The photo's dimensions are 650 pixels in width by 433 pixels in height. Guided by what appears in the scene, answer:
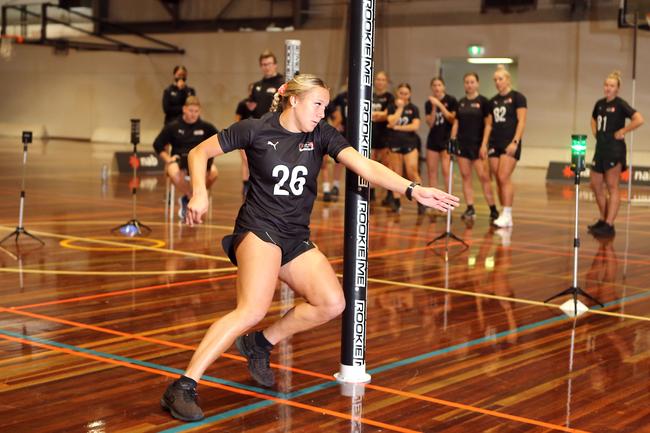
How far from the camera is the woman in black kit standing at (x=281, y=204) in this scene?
191 inches

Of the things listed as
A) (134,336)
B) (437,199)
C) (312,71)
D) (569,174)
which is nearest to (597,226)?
(134,336)

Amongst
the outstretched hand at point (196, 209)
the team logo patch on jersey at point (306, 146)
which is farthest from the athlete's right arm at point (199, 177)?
the team logo patch on jersey at point (306, 146)

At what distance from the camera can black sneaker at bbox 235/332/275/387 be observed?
Answer: 5.41 meters

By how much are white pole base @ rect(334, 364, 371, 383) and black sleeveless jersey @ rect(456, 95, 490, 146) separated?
28.4 ft

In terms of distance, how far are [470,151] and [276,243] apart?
30.7 feet

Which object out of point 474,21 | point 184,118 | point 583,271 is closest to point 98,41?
point 474,21

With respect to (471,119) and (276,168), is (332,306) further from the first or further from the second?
(471,119)

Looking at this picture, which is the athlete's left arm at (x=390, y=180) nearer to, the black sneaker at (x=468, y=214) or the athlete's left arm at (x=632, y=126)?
the athlete's left arm at (x=632, y=126)

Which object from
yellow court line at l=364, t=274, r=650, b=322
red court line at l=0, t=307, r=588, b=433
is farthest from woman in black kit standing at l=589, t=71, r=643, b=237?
red court line at l=0, t=307, r=588, b=433

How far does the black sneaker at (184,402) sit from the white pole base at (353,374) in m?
1.05

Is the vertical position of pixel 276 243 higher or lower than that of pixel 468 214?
higher

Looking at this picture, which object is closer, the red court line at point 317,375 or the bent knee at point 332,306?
the red court line at point 317,375

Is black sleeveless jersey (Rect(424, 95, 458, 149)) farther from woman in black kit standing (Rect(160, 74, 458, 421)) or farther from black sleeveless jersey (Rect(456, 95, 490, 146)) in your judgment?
woman in black kit standing (Rect(160, 74, 458, 421))

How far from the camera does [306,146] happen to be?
16.7 feet
